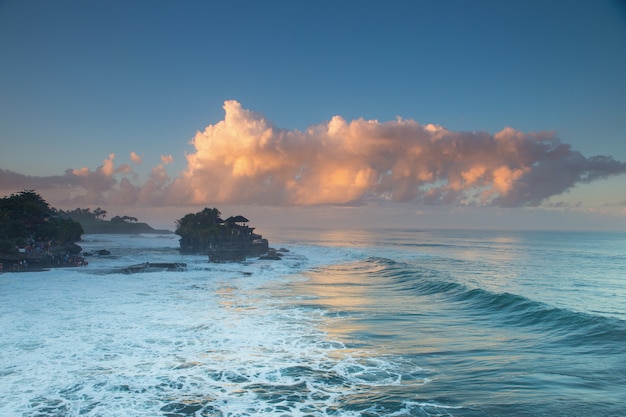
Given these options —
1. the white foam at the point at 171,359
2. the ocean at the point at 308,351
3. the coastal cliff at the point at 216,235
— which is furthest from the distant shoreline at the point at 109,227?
the white foam at the point at 171,359

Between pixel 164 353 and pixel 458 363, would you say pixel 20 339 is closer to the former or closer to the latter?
pixel 164 353

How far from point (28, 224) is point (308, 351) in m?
58.4

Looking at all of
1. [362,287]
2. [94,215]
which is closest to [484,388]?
[362,287]

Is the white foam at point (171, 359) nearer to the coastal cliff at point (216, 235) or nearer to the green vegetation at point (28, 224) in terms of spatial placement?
the green vegetation at point (28, 224)

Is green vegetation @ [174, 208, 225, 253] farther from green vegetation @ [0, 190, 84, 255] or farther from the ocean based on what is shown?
the ocean

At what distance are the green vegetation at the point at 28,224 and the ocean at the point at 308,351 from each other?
2562 centimetres

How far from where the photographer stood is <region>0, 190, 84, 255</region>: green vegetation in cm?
5266

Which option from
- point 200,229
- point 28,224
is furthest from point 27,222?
point 200,229

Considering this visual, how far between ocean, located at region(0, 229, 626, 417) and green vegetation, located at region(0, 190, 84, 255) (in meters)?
25.6

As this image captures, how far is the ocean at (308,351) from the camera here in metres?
11.4

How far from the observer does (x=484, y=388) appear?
12.4m

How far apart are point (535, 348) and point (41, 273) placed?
44400mm

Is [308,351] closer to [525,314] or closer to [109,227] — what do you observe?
[525,314]

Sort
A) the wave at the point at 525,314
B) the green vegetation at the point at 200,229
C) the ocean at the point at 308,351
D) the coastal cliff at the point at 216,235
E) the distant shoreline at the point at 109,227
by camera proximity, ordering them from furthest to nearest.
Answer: the distant shoreline at the point at 109,227, the green vegetation at the point at 200,229, the coastal cliff at the point at 216,235, the wave at the point at 525,314, the ocean at the point at 308,351
